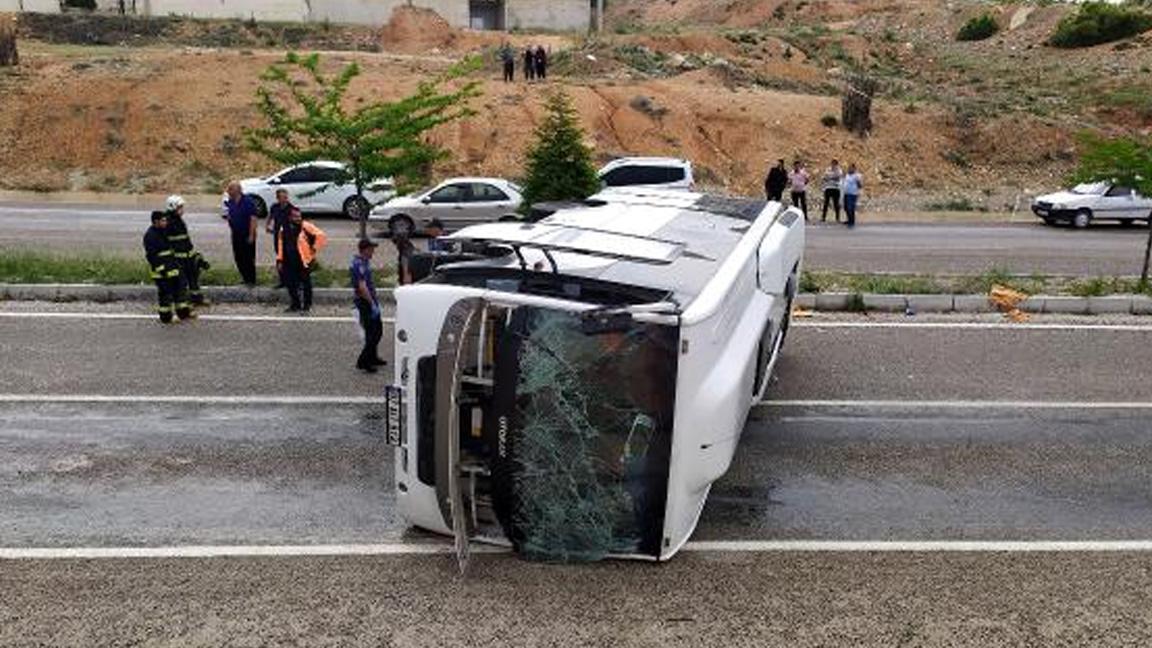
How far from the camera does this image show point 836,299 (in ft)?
50.4

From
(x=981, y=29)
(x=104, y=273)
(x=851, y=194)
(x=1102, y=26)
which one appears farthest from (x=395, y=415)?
(x=981, y=29)

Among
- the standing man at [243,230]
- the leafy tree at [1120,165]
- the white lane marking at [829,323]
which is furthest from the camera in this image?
the leafy tree at [1120,165]

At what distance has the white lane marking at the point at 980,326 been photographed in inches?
565

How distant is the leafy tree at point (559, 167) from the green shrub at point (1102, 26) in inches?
1823

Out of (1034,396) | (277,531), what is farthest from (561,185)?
(277,531)

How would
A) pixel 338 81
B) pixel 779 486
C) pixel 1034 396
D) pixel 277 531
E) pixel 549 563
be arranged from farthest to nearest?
1. pixel 338 81
2. pixel 1034 396
3. pixel 779 486
4. pixel 277 531
5. pixel 549 563

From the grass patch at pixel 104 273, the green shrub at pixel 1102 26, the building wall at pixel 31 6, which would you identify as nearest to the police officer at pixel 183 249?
the grass patch at pixel 104 273

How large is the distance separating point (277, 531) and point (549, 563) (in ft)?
6.77

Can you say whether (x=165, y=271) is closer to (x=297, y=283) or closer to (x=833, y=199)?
(x=297, y=283)

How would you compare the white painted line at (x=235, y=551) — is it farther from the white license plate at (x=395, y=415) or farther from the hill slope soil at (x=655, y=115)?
the hill slope soil at (x=655, y=115)

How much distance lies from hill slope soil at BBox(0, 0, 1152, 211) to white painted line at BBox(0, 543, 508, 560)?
25360mm

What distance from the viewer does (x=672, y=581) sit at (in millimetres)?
7148

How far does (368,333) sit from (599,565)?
5.20 meters

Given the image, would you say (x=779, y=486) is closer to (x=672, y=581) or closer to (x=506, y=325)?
(x=672, y=581)
